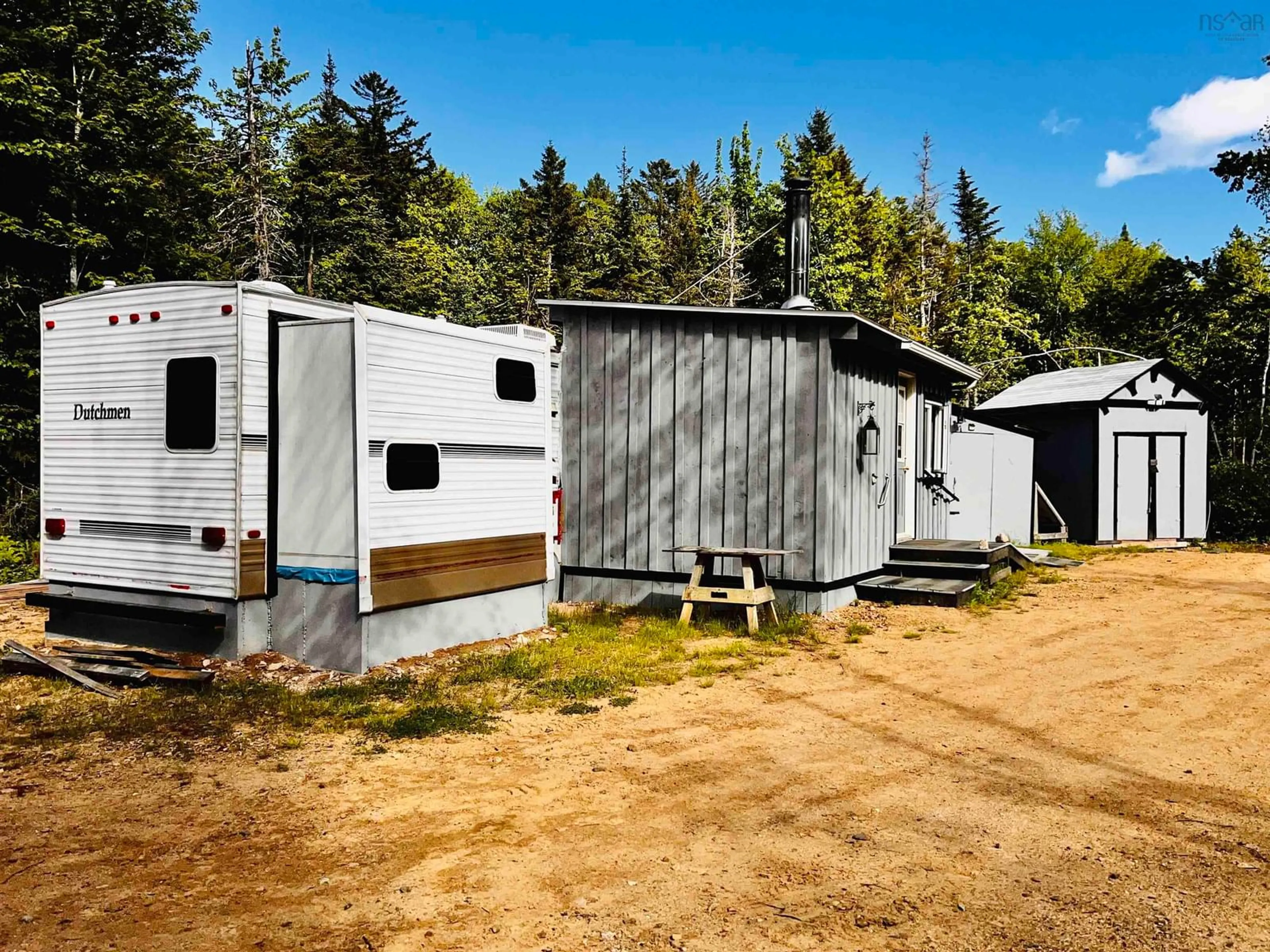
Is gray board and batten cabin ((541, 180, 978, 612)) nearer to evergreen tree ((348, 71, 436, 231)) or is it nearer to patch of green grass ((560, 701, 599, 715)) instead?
patch of green grass ((560, 701, 599, 715))

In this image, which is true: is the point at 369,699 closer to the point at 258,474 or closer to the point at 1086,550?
the point at 258,474

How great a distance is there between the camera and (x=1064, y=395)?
18453mm

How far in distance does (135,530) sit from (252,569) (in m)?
1.19

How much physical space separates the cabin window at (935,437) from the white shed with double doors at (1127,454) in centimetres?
522

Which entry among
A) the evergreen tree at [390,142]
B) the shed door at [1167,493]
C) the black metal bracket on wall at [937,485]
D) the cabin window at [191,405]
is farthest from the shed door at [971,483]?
the evergreen tree at [390,142]

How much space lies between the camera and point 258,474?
6.70 metres

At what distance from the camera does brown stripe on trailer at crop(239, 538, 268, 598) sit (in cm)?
662

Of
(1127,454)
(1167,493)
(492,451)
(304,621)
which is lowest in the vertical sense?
(304,621)

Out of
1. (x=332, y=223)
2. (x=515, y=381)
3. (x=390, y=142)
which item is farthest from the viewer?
(x=390, y=142)

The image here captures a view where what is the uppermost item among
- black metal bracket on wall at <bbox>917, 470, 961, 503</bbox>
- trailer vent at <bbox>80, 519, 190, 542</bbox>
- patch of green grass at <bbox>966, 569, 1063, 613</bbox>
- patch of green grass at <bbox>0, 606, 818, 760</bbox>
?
black metal bracket on wall at <bbox>917, 470, 961, 503</bbox>

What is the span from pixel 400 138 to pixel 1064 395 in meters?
34.0

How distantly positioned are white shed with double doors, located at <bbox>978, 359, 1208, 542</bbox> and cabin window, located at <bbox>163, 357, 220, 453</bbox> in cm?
1553

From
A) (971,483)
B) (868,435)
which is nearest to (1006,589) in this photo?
(868,435)

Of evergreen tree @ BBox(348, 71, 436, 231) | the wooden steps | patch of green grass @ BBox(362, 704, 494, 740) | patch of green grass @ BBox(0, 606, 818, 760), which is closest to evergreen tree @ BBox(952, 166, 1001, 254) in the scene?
evergreen tree @ BBox(348, 71, 436, 231)
